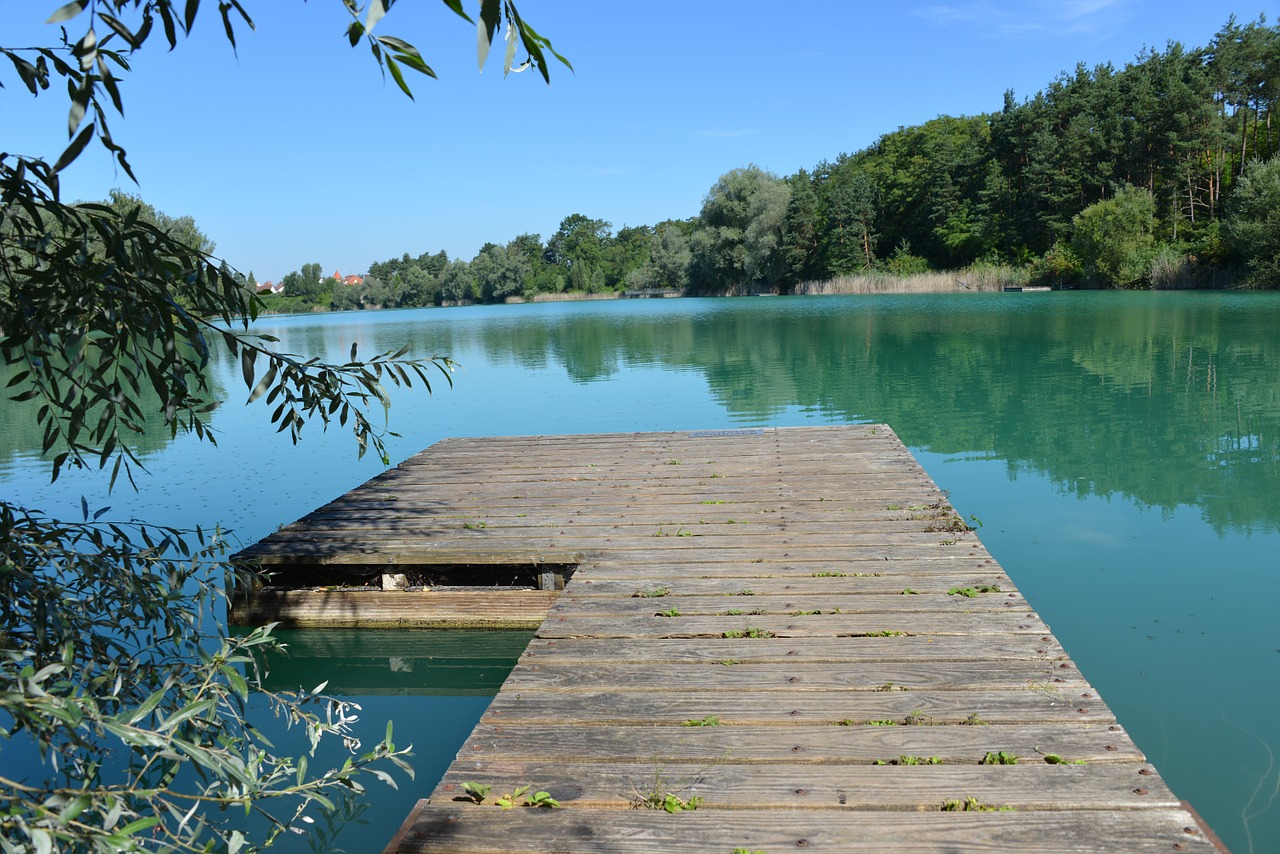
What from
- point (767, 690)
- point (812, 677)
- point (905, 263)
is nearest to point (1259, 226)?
point (905, 263)

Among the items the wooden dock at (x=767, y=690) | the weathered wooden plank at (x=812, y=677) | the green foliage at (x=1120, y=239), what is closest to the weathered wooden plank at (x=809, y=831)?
the wooden dock at (x=767, y=690)

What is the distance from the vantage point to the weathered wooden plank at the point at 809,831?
1955 millimetres

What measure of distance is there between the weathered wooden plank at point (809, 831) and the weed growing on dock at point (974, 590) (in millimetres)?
1519

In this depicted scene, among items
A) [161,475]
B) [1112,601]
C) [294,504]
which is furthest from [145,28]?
[161,475]

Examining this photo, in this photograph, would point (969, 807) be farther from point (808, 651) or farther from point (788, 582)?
point (788, 582)

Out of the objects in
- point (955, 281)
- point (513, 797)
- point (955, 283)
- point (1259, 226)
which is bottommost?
point (513, 797)

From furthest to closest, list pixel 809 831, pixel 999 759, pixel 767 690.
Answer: pixel 767 690, pixel 999 759, pixel 809 831

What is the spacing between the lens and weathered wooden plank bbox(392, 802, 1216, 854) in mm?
1955

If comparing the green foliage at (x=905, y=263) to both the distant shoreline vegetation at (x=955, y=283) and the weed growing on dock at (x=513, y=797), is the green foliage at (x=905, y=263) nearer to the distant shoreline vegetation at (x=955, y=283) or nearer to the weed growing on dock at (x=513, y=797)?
the distant shoreline vegetation at (x=955, y=283)

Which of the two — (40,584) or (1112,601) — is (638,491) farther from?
(40,584)

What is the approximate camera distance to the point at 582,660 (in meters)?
3.09

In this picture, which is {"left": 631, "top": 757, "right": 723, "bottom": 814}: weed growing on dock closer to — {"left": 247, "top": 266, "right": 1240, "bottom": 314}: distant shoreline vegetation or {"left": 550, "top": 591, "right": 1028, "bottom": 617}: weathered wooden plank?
{"left": 550, "top": 591, "right": 1028, "bottom": 617}: weathered wooden plank

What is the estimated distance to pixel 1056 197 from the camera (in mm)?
47500

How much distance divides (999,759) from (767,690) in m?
0.72
